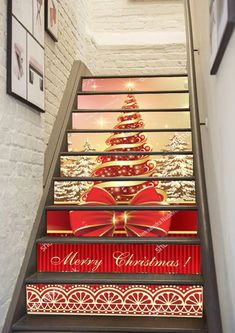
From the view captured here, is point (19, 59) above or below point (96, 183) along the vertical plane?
above

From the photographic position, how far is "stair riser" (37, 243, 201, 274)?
102 inches

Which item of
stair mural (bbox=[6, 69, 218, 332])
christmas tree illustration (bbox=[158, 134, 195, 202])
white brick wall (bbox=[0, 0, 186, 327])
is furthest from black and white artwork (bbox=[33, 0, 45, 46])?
christmas tree illustration (bbox=[158, 134, 195, 202])

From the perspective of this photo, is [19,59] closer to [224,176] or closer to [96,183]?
[96,183]

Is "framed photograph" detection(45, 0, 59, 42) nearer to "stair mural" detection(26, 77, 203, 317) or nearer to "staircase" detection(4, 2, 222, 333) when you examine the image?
"staircase" detection(4, 2, 222, 333)

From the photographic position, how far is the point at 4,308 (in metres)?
2.32

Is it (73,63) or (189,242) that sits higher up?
(73,63)

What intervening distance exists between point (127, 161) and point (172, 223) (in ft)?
2.36

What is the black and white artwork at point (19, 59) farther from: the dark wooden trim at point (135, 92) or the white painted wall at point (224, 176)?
the dark wooden trim at point (135, 92)

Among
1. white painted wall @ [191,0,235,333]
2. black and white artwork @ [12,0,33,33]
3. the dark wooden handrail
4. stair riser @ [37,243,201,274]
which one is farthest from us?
stair riser @ [37,243,201,274]

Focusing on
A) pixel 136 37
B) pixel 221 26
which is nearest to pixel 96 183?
pixel 221 26

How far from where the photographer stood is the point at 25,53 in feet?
8.59

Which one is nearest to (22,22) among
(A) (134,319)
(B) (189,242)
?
(B) (189,242)

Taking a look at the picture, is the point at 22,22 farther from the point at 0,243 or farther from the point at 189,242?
the point at 189,242

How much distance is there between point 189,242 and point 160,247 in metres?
0.17
